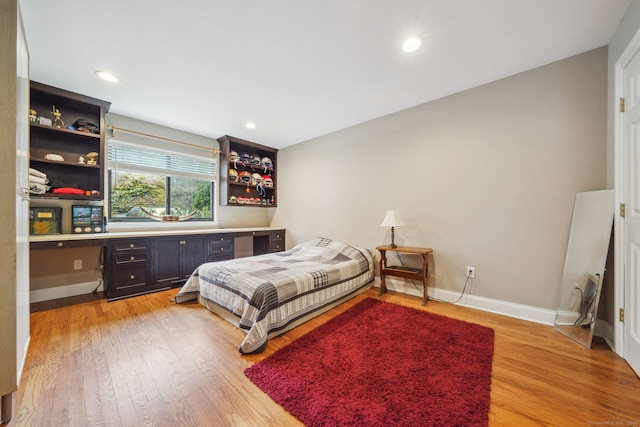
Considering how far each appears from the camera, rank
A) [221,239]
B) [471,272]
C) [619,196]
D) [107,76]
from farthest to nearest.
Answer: [221,239], [471,272], [107,76], [619,196]

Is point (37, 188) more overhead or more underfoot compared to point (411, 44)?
more underfoot

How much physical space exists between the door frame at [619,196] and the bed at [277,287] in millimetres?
2112

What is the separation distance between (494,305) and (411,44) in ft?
8.73

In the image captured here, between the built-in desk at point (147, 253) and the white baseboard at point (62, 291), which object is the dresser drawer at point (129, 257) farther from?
the white baseboard at point (62, 291)

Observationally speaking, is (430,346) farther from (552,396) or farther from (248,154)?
(248,154)

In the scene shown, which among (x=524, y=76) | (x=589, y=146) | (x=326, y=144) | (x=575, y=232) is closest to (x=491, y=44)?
(x=524, y=76)

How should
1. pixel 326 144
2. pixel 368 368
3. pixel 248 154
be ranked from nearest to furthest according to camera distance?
Answer: 1. pixel 368 368
2. pixel 326 144
3. pixel 248 154

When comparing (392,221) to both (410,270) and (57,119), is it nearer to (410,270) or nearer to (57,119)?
(410,270)

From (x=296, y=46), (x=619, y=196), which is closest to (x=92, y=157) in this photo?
(x=296, y=46)

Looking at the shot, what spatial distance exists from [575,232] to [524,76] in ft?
5.14

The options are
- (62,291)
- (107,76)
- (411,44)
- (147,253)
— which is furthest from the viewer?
(147,253)

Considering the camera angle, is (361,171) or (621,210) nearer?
(621,210)

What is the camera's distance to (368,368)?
61.6 inches

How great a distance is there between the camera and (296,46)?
1.96 m
